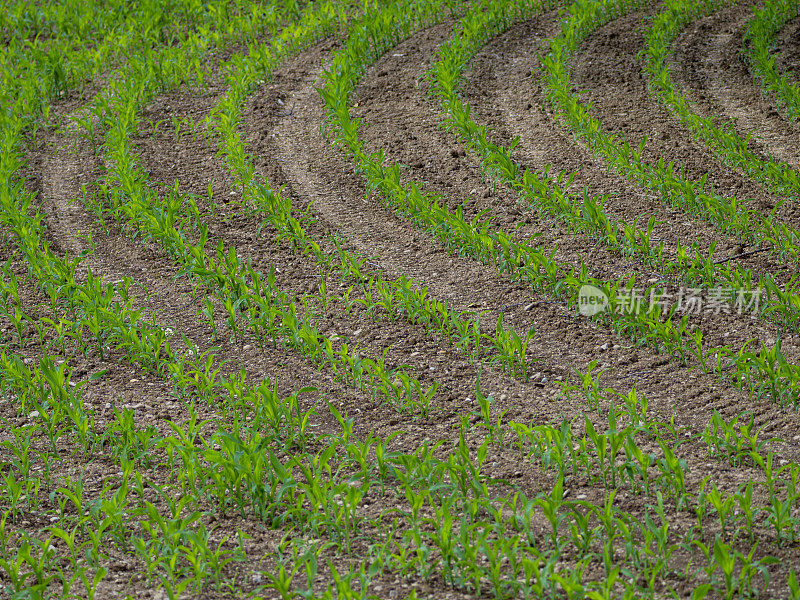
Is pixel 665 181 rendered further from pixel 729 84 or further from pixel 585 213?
pixel 729 84

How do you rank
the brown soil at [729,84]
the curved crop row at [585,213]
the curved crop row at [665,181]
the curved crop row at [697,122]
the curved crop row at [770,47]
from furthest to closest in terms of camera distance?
1. the curved crop row at [770,47]
2. the brown soil at [729,84]
3. the curved crop row at [697,122]
4. the curved crop row at [665,181]
5. the curved crop row at [585,213]

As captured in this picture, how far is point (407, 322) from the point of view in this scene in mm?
4414

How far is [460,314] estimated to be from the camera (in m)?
4.38

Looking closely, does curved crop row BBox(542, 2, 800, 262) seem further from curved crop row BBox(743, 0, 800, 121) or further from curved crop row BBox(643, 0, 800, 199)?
curved crop row BBox(743, 0, 800, 121)

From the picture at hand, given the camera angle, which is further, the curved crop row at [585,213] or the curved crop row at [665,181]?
the curved crop row at [665,181]

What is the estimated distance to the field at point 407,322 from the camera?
2814 millimetres

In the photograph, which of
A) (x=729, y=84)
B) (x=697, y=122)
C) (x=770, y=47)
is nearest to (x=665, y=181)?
(x=697, y=122)

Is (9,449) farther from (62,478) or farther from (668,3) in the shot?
(668,3)

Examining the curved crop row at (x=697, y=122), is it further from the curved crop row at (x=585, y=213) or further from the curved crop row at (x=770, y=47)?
the curved crop row at (x=585, y=213)

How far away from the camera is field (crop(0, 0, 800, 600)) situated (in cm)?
281

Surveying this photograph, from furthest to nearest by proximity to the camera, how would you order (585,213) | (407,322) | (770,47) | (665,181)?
(770,47)
(665,181)
(585,213)
(407,322)

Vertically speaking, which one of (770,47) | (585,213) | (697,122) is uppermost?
(770,47)

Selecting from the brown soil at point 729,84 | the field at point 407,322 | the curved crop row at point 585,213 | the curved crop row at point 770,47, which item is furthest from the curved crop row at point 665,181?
the curved crop row at point 770,47

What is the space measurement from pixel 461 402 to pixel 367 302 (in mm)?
1000
